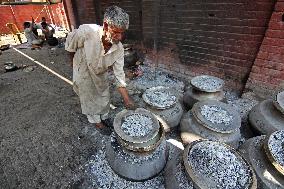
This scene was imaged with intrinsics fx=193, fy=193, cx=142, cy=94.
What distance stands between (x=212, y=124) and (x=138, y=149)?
Result: 1091 mm

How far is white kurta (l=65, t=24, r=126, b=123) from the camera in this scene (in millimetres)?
2873

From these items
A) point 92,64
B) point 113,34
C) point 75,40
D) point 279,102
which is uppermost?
point 113,34

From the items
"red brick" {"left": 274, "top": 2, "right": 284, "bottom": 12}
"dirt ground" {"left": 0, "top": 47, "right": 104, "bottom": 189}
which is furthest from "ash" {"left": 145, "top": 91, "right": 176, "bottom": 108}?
"red brick" {"left": 274, "top": 2, "right": 284, "bottom": 12}

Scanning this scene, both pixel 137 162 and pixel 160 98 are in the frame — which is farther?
pixel 160 98

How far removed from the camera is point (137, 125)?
2518 mm

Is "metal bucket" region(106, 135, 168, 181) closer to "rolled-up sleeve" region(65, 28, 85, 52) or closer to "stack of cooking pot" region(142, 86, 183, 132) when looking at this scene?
"stack of cooking pot" region(142, 86, 183, 132)

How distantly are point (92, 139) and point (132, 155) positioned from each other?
148cm

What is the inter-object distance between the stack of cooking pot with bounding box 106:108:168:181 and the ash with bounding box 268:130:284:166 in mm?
1200

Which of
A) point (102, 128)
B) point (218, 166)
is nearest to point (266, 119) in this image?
point (218, 166)

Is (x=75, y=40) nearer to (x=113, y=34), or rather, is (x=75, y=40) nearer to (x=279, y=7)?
(x=113, y=34)

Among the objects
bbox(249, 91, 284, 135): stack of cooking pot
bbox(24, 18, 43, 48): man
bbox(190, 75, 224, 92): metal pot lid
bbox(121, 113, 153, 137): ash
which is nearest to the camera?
bbox(121, 113, 153, 137): ash

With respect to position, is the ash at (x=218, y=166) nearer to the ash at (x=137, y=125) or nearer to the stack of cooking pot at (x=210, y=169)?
the stack of cooking pot at (x=210, y=169)

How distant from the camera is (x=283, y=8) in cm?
331

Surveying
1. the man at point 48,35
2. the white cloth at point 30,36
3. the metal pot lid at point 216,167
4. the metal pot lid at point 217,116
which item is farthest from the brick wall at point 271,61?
the white cloth at point 30,36
